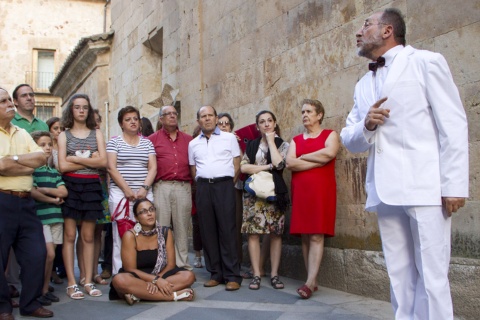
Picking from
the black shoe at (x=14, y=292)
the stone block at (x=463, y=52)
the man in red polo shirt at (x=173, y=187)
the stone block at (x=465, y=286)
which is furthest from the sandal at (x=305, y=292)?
the black shoe at (x=14, y=292)

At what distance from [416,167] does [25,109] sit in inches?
174

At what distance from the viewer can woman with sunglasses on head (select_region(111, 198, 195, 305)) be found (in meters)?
5.05

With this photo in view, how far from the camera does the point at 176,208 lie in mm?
6168

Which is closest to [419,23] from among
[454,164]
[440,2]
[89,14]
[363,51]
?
[440,2]

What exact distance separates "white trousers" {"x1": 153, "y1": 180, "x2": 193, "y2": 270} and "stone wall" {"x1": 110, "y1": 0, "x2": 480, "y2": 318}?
1.19 m

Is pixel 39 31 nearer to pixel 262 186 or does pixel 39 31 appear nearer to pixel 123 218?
pixel 123 218

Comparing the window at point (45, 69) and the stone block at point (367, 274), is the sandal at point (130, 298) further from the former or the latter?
the window at point (45, 69)

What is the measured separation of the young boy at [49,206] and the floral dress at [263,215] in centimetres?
182

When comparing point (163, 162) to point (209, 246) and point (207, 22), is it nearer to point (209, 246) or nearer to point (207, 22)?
point (209, 246)

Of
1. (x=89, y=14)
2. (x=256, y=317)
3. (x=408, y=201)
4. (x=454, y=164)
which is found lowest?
(x=256, y=317)

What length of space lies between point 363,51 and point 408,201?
3.17ft

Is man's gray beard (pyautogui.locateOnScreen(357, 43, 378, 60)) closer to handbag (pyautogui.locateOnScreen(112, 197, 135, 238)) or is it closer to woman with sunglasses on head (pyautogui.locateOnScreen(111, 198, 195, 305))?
woman with sunglasses on head (pyautogui.locateOnScreen(111, 198, 195, 305))

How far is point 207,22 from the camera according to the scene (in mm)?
8672

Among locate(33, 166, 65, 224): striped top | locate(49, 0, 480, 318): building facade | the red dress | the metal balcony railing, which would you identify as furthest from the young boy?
the metal balcony railing
